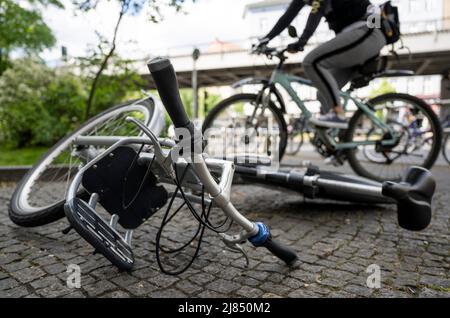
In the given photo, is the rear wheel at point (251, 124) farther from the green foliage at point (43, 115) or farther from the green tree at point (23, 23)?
the green foliage at point (43, 115)

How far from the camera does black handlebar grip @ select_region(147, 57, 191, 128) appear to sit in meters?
1.08

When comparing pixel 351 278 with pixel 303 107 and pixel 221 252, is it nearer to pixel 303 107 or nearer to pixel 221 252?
pixel 221 252

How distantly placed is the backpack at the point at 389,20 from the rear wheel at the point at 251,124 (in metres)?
1.27

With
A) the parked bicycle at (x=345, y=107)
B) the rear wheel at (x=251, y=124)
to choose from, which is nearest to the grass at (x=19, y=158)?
the rear wheel at (x=251, y=124)

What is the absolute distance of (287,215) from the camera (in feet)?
9.02

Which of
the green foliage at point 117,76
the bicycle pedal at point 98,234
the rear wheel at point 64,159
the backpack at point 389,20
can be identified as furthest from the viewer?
the green foliage at point 117,76

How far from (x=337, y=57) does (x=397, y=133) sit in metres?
1.25

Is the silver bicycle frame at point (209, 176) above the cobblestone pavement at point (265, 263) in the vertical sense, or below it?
above

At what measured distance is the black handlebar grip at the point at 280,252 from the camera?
5.44ft

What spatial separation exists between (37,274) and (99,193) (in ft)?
1.57

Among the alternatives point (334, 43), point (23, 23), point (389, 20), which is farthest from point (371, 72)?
point (23, 23)

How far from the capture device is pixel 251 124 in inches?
154

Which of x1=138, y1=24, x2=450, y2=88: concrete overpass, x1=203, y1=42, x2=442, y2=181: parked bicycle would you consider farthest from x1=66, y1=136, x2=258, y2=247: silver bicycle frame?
x1=138, y1=24, x2=450, y2=88: concrete overpass

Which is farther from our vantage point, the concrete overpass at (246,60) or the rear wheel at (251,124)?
the concrete overpass at (246,60)
